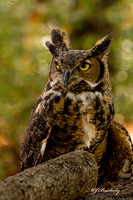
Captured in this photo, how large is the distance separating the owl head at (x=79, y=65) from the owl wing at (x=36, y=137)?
0.27 metres

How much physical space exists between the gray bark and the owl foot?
872 mm

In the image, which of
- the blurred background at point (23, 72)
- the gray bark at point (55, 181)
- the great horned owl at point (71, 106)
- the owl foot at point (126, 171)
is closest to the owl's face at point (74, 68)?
the great horned owl at point (71, 106)

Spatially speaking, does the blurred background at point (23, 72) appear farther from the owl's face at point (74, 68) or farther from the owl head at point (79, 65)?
the owl's face at point (74, 68)

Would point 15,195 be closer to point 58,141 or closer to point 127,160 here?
point 58,141

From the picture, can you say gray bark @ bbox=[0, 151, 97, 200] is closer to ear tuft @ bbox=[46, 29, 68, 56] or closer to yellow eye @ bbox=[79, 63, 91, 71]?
yellow eye @ bbox=[79, 63, 91, 71]

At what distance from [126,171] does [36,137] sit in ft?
2.61

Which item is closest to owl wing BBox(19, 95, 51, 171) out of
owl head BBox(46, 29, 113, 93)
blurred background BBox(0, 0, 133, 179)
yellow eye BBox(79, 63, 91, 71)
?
owl head BBox(46, 29, 113, 93)

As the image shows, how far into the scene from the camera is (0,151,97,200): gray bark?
1401 mm

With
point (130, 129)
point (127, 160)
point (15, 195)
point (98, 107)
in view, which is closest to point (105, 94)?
point (98, 107)

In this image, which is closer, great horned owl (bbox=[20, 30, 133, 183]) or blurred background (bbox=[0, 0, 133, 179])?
great horned owl (bbox=[20, 30, 133, 183])

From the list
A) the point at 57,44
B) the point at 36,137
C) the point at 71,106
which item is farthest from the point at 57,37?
the point at 36,137

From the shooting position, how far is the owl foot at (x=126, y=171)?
8.79ft

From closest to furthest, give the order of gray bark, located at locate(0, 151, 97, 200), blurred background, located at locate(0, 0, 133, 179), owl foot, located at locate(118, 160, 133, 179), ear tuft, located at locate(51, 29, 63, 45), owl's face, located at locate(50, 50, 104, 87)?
gray bark, located at locate(0, 151, 97, 200) < owl's face, located at locate(50, 50, 104, 87) < ear tuft, located at locate(51, 29, 63, 45) < owl foot, located at locate(118, 160, 133, 179) < blurred background, located at locate(0, 0, 133, 179)

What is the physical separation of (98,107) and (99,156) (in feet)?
1.59
